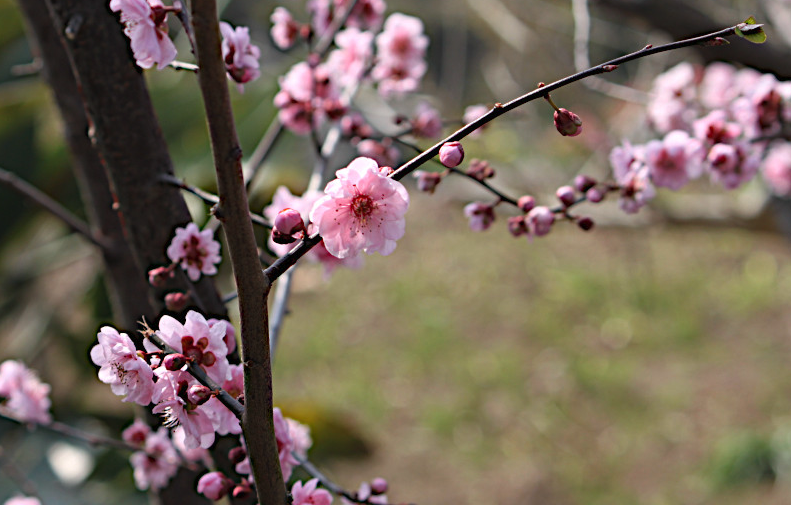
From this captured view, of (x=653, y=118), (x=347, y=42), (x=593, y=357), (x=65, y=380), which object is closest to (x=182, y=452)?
(x=347, y=42)

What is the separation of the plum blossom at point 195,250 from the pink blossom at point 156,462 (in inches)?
10.3

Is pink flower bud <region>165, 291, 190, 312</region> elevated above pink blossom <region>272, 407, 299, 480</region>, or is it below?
above

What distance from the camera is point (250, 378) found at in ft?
1.31

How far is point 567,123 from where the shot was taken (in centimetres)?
43

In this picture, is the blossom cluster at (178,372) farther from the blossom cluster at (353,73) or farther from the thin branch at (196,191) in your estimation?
the blossom cluster at (353,73)

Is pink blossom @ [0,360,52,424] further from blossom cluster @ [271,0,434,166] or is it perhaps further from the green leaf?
the green leaf

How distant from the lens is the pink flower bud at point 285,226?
426mm

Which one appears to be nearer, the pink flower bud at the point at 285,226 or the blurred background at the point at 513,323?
the pink flower bud at the point at 285,226

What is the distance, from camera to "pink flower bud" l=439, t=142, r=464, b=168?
0.42 metres

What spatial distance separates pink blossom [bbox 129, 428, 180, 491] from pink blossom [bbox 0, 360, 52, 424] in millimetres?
147

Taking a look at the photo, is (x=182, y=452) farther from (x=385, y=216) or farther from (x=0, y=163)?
(x=0, y=163)

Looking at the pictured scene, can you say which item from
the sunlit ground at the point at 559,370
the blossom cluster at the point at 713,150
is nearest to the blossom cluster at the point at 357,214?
the blossom cluster at the point at 713,150

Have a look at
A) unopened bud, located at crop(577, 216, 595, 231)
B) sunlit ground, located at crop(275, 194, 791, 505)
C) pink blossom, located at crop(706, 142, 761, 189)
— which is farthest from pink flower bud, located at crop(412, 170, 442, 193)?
sunlit ground, located at crop(275, 194, 791, 505)

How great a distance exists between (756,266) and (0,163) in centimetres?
316
